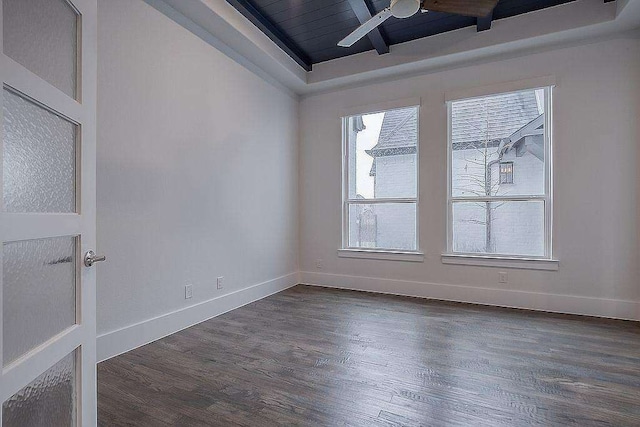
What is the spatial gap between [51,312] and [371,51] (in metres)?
4.11

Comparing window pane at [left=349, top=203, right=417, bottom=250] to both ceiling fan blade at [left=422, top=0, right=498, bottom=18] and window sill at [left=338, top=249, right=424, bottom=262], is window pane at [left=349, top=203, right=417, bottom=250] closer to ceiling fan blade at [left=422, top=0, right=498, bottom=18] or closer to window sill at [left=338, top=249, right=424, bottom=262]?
window sill at [left=338, top=249, right=424, bottom=262]

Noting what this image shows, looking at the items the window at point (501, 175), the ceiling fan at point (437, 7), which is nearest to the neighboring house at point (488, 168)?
the window at point (501, 175)

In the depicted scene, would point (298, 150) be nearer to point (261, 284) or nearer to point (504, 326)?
point (261, 284)

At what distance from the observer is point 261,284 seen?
409 cm

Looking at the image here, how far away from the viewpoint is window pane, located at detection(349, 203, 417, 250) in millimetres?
4289

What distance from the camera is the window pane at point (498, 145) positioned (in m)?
3.68

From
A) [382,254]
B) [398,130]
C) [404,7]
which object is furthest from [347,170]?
[404,7]

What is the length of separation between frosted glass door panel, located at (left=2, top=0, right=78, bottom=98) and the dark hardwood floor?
1.58 meters

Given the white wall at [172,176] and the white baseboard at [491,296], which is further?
the white baseboard at [491,296]

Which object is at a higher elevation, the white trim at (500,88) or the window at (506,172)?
the white trim at (500,88)

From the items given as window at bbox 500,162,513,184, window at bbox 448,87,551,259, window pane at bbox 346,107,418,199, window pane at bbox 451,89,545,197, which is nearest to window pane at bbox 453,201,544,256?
window at bbox 448,87,551,259

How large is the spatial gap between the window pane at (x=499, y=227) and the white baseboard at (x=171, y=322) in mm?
2426

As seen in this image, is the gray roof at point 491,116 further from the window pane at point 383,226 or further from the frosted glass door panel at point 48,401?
the frosted glass door panel at point 48,401

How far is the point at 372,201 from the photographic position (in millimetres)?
4520
